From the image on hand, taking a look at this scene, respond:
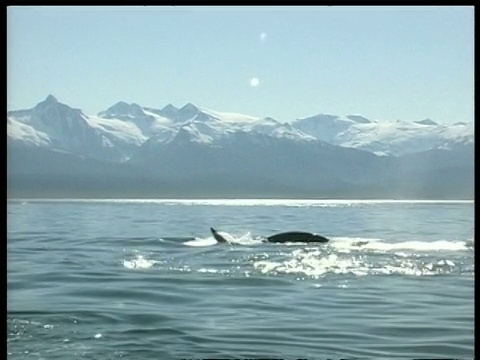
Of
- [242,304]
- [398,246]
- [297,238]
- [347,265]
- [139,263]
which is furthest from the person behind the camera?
[297,238]

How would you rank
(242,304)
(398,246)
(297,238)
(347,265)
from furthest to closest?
(297,238), (398,246), (347,265), (242,304)

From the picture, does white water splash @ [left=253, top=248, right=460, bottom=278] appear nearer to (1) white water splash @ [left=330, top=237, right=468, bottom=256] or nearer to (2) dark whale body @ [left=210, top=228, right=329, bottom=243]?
(1) white water splash @ [left=330, top=237, right=468, bottom=256]

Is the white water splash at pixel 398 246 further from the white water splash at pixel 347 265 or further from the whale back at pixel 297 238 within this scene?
the white water splash at pixel 347 265

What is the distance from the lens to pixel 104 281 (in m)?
15.5

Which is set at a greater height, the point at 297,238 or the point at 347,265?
the point at 297,238

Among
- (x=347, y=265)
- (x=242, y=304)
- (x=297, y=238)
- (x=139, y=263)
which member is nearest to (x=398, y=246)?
(x=297, y=238)

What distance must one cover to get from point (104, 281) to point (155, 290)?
2160mm

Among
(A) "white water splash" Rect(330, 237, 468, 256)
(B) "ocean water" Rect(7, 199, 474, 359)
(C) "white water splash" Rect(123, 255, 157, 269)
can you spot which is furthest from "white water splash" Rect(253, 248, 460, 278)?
(C) "white water splash" Rect(123, 255, 157, 269)

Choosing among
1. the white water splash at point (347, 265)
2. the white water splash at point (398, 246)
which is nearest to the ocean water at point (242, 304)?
the white water splash at point (347, 265)

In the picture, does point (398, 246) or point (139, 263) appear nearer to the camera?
point (139, 263)

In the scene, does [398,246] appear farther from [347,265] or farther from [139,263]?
[139,263]

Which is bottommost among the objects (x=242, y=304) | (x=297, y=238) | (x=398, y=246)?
(x=242, y=304)
